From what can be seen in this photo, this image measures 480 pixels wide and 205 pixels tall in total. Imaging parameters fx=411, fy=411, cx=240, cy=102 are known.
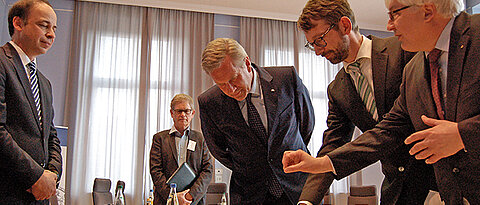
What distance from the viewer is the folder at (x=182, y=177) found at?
2684 millimetres

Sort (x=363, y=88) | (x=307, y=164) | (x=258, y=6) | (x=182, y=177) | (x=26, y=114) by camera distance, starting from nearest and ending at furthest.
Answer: (x=307, y=164), (x=363, y=88), (x=26, y=114), (x=182, y=177), (x=258, y=6)

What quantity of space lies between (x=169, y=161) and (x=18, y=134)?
6.37 ft

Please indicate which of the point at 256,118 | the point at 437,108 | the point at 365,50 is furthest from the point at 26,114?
the point at 437,108

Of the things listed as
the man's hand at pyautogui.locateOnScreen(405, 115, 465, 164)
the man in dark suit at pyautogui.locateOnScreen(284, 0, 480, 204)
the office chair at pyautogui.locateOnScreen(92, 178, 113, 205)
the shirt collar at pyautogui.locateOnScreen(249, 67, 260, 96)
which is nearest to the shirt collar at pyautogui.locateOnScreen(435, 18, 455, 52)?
the man in dark suit at pyautogui.locateOnScreen(284, 0, 480, 204)

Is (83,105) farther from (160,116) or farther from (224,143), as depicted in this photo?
(224,143)

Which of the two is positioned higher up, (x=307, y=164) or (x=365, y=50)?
(x=365, y=50)

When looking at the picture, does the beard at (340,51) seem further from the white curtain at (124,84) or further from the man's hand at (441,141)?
the white curtain at (124,84)

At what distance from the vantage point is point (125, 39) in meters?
6.12

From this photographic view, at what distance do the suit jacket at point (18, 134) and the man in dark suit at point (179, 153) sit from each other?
1.57 m

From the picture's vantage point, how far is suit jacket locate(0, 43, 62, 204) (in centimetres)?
182

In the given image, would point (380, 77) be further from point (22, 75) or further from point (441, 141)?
point (22, 75)

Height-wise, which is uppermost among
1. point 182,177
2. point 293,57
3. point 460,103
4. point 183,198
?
point 293,57

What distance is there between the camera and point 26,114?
6.34 ft

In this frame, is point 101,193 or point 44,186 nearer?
point 44,186
